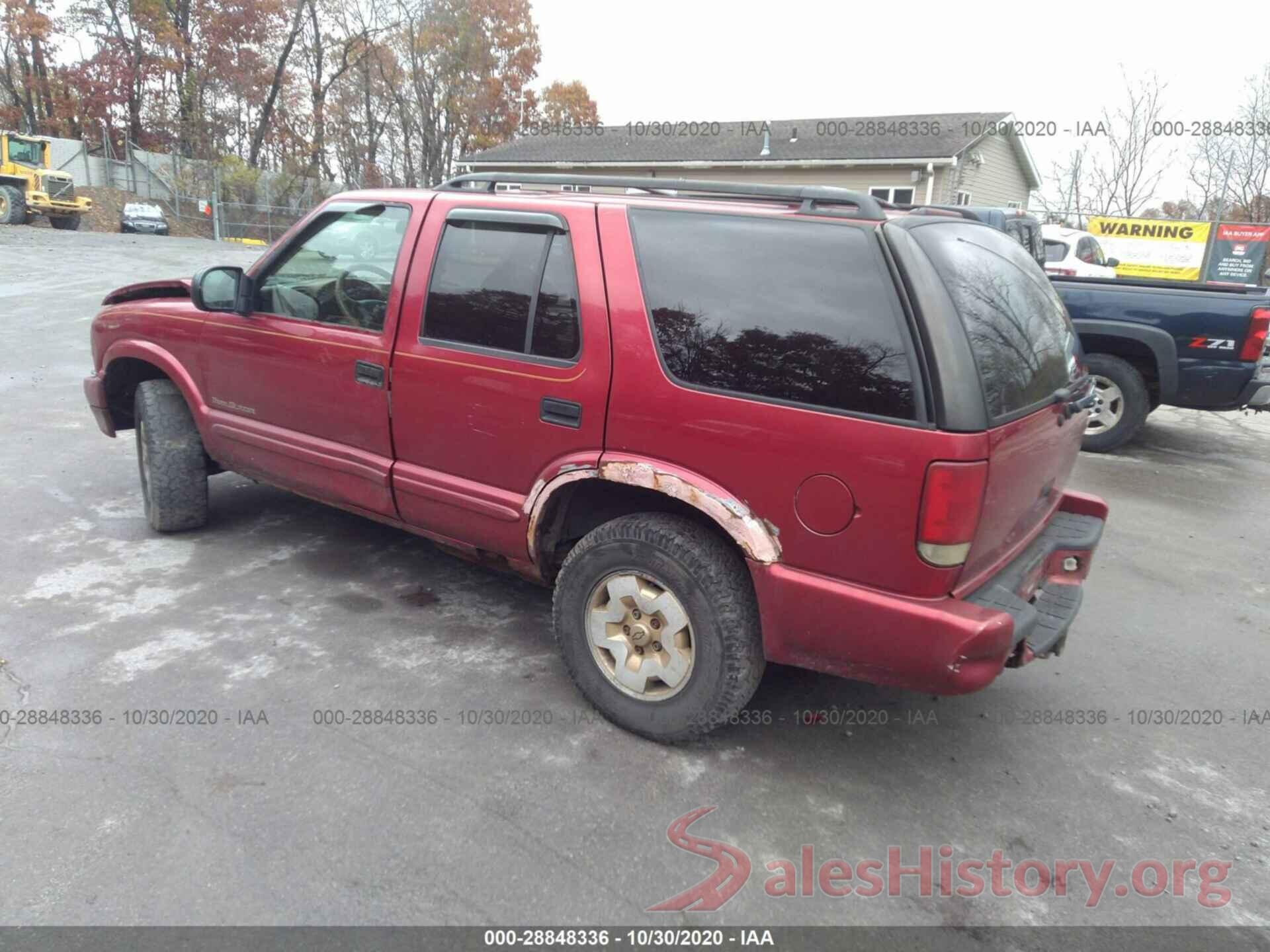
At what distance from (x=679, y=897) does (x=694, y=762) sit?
0.61m

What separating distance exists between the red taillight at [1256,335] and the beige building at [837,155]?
1399 cm

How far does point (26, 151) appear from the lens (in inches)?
1055

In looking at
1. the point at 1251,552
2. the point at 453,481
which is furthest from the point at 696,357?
the point at 1251,552

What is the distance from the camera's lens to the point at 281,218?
1270 inches

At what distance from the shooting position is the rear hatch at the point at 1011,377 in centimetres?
255

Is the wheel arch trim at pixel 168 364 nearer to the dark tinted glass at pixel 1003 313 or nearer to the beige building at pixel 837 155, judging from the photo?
the dark tinted glass at pixel 1003 313

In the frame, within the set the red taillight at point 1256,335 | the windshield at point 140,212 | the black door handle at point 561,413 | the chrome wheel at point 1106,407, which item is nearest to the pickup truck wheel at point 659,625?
the black door handle at point 561,413

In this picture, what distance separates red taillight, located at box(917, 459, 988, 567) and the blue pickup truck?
513cm

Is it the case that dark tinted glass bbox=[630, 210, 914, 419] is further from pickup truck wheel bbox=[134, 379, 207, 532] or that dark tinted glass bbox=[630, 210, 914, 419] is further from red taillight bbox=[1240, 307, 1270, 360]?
red taillight bbox=[1240, 307, 1270, 360]

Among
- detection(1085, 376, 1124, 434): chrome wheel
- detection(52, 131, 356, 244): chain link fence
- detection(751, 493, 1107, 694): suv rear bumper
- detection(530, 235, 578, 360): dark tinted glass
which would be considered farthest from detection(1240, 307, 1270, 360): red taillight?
detection(52, 131, 356, 244): chain link fence

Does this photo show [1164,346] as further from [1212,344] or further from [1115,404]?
[1115,404]

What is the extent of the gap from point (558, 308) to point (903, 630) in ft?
5.26

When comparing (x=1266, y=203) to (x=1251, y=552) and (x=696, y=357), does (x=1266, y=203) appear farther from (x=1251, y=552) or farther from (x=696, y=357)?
(x=696, y=357)

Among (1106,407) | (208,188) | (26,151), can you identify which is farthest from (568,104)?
(1106,407)
